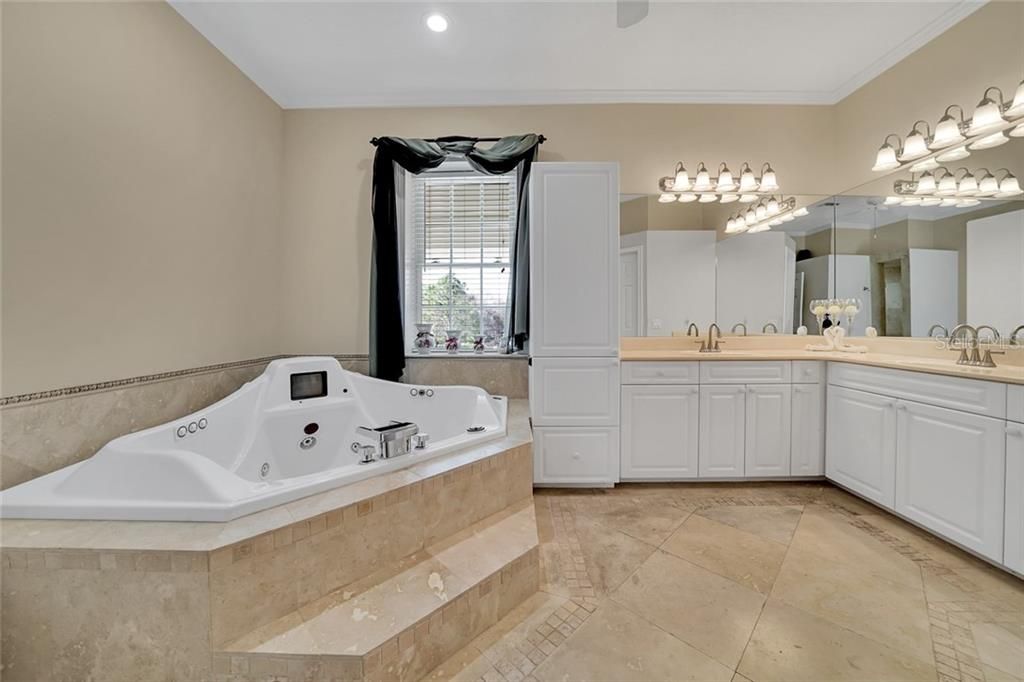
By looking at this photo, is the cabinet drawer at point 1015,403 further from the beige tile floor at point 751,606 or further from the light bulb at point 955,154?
the light bulb at point 955,154

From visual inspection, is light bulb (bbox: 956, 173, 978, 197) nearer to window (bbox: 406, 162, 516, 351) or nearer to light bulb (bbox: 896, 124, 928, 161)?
light bulb (bbox: 896, 124, 928, 161)

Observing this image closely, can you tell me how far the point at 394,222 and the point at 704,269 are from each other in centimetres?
221

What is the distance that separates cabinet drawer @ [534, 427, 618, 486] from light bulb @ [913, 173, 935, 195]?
226cm

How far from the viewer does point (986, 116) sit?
194 centimetres

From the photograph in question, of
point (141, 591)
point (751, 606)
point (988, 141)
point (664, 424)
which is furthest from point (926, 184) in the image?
point (141, 591)

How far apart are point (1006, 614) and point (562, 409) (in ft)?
6.11

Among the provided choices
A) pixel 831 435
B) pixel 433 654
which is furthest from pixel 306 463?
pixel 831 435

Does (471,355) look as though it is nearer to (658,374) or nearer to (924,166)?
(658,374)

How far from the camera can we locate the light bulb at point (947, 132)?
6.81 ft

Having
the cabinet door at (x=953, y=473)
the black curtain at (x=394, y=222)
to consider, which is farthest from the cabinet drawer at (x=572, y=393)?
the cabinet door at (x=953, y=473)

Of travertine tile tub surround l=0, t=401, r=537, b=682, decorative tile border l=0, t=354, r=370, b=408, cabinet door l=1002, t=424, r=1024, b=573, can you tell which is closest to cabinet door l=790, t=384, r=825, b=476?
cabinet door l=1002, t=424, r=1024, b=573

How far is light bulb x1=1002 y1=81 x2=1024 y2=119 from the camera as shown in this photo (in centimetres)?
179

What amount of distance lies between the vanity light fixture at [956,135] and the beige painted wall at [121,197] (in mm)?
3929

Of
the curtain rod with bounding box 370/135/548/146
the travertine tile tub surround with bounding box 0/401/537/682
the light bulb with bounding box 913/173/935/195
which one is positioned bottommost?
the travertine tile tub surround with bounding box 0/401/537/682
